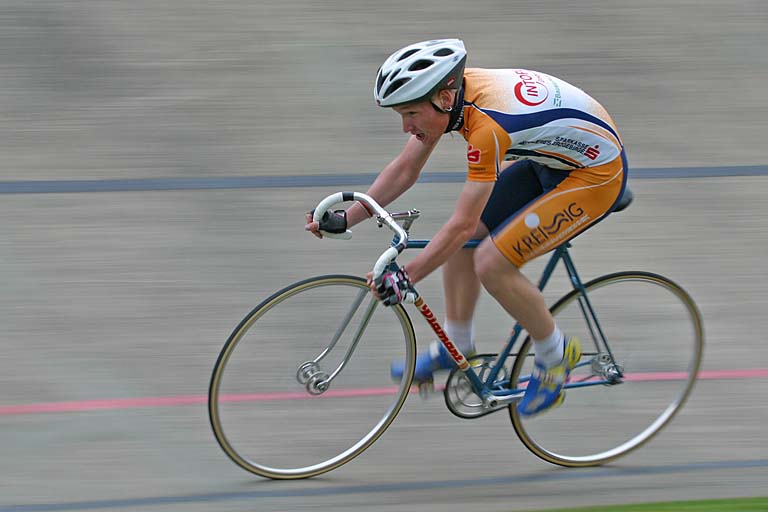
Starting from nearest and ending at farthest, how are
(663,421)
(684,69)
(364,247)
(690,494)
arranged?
1. (690,494)
2. (663,421)
3. (364,247)
4. (684,69)

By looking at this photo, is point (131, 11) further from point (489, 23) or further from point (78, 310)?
point (78, 310)

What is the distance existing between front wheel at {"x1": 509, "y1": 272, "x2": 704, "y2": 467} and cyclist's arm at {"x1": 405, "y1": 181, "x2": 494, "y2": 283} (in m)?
0.71

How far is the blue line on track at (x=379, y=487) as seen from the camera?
3.83m

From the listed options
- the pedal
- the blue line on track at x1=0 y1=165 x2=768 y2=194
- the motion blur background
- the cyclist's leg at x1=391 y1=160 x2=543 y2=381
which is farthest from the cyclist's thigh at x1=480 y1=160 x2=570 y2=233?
the blue line on track at x1=0 y1=165 x2=768 y2=194

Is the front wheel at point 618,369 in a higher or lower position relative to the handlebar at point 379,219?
lower

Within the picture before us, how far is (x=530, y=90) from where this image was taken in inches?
142

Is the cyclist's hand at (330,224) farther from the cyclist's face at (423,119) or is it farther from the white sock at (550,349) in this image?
the white sock at (550,349)

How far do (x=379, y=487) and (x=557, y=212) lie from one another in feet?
4.46

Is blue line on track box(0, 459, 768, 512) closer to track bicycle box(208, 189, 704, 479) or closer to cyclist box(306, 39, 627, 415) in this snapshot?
track bicycle box(208, 189, 704, 479)

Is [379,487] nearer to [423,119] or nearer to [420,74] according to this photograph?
[423,119]

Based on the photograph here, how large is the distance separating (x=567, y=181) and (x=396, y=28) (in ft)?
13.3

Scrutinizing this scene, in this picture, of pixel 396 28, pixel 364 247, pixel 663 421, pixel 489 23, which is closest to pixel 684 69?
pixel 489 23

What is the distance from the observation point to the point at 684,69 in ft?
24.2

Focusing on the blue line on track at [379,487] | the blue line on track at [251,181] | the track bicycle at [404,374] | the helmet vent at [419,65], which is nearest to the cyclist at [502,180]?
the helmet vent at [419,65]
